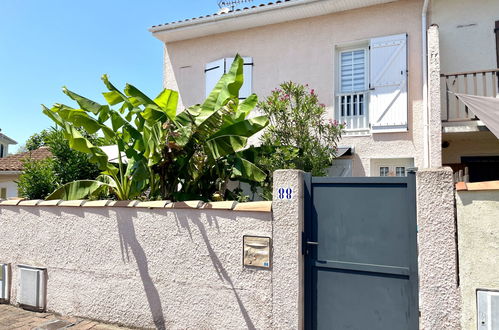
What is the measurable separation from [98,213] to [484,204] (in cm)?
565

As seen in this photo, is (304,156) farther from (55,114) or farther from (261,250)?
(55,114)

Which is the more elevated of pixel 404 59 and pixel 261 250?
pixel 404 59

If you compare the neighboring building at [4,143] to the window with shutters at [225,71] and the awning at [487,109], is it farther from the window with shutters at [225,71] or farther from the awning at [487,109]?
the awning at [487,109]

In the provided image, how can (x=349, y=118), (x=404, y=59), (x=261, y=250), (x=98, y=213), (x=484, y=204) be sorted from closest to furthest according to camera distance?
(x=484, y=204)
(x=261, y=250)
(x=98, y=213)
(x=404, y=59)
(x=349, y=118)

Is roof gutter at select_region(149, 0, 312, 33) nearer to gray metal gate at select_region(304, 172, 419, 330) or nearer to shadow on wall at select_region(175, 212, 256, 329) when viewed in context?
gray metal gate at select_region(304, 172, 419, 330)

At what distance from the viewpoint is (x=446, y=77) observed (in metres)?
8.03

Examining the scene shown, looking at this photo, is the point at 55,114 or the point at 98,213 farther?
the point at 55,114

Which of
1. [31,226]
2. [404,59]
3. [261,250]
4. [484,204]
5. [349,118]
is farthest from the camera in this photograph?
[349,118]

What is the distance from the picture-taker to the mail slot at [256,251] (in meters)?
4.77

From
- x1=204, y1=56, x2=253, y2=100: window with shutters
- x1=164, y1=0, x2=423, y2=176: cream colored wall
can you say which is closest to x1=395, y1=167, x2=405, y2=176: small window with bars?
x1=164, y1=0, x2=423, y2=176: cream colored wall

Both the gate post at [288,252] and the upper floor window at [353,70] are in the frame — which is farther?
the upper floor window at [353,70]

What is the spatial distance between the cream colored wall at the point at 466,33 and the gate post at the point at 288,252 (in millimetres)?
6654

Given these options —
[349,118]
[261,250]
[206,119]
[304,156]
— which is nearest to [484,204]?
[261,250]

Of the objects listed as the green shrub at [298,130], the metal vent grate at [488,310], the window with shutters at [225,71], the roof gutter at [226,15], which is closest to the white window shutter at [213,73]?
the window with shutters at [225,71]
